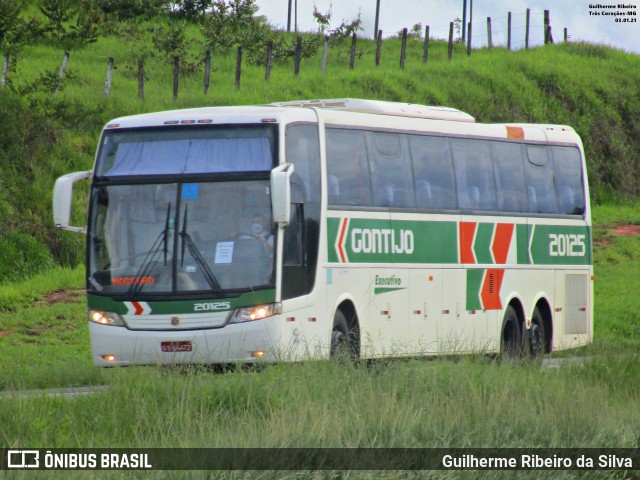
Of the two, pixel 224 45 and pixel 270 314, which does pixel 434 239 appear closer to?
pixel 270 314

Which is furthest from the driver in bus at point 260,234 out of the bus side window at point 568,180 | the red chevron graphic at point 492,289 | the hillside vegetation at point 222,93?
the hillside vegetation at point 222,93

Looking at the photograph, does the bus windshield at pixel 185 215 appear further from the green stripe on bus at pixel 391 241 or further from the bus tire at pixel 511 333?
the bus tire at pixel 511 333

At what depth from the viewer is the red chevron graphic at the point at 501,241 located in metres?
19.0

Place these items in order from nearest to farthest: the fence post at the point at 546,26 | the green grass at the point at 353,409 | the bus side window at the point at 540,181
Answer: the green grass at the point at 353,409 → the bus side window at the point at 540,181 → the fence post at the point at 546,26

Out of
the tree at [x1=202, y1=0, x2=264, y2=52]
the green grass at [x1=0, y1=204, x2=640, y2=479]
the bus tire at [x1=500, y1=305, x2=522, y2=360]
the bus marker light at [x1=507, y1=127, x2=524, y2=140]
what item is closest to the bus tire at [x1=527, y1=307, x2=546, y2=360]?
the bus tire at [x1=500, y1=305, x2=522, y2=360]

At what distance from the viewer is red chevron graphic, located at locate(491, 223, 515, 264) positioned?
19031 millimetres

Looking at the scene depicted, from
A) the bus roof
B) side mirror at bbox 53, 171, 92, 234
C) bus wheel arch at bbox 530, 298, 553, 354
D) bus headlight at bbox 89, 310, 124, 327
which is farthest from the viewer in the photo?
bus wheel arch at bbox 530, 298, 553, 354

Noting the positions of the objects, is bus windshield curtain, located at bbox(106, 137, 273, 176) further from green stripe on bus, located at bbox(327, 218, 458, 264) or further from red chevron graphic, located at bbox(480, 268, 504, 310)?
red chevron graphic, located at bbox(480, 268, 504, 310)

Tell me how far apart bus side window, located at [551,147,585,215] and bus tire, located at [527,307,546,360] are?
Result: 6.15 ft

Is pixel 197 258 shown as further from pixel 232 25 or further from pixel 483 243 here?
pixel 232 25

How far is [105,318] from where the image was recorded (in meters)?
14.8

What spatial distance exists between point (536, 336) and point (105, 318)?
8374mm

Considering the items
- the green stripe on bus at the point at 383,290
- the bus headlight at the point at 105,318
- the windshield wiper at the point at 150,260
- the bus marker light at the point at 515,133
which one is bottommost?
the bus headlight at the point at 105,318

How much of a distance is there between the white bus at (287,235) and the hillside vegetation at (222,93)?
11.4 meters
